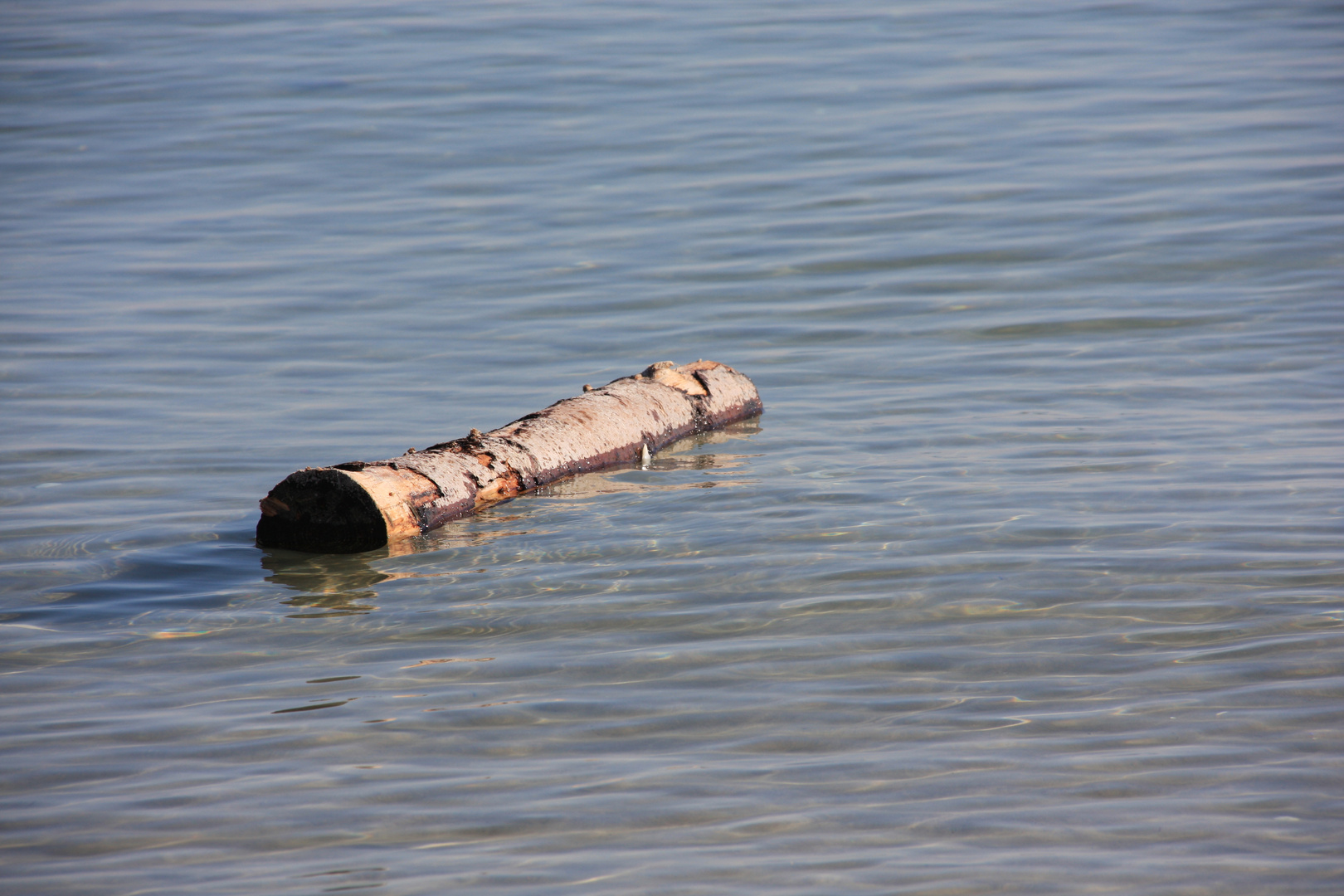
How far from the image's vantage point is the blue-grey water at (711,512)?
4.07m

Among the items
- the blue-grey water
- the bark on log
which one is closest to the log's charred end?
the bark on log

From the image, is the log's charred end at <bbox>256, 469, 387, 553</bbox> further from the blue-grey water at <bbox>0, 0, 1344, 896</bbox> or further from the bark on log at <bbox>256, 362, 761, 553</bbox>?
the blue-grey water at <bbox>0, 0, 1344, 896</bbox>

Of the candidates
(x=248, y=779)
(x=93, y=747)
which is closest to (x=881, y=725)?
(x=248, y=779)

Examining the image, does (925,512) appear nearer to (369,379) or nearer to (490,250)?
(369,379)

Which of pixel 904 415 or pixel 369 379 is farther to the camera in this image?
pixel 369 379

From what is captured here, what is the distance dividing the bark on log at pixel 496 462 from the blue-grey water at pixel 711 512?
154 mm

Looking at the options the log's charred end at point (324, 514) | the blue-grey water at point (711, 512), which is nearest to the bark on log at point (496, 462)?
the log's charred end at point (324, 514)

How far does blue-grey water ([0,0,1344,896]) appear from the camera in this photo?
4.07 meters

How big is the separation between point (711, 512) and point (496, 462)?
1.22m

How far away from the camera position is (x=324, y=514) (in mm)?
6602

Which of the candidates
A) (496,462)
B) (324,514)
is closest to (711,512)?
(496,462)

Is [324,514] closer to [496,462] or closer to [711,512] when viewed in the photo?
[496,462]

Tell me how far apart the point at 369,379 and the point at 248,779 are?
588cm

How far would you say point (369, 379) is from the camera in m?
9.96
